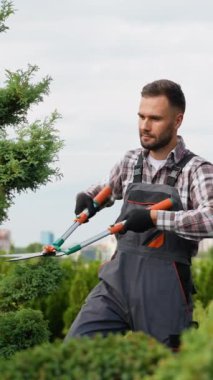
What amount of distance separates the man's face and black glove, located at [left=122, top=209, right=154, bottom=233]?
0.53m

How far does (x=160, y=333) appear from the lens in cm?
492

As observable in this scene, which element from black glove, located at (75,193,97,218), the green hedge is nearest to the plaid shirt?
black glove, located at (75,193,97,218)

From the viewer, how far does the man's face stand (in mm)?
5195

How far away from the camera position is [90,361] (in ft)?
10.2

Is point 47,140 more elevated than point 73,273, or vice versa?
point 47,140

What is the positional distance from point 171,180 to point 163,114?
0.40 meters

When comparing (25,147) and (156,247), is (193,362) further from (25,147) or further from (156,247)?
(25,147)

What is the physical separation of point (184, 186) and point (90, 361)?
6.97 ft

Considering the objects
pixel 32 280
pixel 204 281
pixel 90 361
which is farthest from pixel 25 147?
pixel 204 281

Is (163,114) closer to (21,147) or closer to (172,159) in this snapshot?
(172,159)

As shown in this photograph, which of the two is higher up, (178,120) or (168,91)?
(168,91)

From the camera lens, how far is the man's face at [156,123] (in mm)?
5195

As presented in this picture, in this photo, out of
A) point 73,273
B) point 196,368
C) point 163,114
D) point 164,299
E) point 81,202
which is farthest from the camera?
point 73,273

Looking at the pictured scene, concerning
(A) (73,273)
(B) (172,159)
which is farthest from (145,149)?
(A) (73,273)
